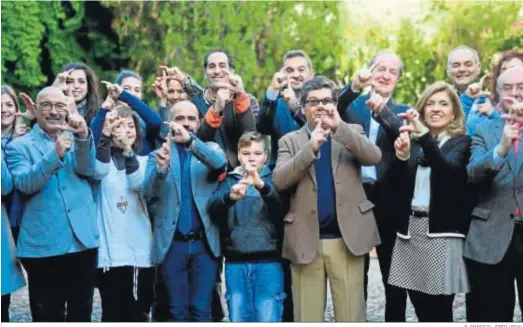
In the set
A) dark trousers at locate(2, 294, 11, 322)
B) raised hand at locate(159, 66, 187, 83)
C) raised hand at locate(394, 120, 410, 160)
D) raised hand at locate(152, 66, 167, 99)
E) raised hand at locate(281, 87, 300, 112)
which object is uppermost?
raised hand at locate(159, 66, 187, 83)

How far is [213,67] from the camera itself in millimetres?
7969

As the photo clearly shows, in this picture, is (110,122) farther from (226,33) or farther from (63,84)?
(226,33)

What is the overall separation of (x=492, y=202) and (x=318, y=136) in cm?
118

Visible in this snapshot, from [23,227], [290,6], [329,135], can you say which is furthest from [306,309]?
[290,6]

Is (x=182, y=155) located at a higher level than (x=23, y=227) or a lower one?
higher

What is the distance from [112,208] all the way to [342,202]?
1599 mm

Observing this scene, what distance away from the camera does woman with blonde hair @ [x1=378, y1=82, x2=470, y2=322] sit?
6.89 m

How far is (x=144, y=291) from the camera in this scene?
7.76 metres

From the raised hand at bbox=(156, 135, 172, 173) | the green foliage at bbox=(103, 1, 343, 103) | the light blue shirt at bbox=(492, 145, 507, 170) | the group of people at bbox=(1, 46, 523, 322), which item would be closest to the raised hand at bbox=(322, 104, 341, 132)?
the group of people at bbox=(1, 46, 523, 322)

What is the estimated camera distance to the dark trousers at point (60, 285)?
7.05 m

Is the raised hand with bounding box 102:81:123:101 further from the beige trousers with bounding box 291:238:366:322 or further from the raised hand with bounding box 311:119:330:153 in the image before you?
the beige trousers with bounding box 291:238:366:322

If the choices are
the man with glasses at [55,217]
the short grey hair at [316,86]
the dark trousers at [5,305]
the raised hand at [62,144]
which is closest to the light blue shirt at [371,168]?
the short grey hair at [316,86]

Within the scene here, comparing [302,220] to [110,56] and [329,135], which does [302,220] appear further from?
[110,56]

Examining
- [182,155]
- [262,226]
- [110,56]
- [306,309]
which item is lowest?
[306,309]
